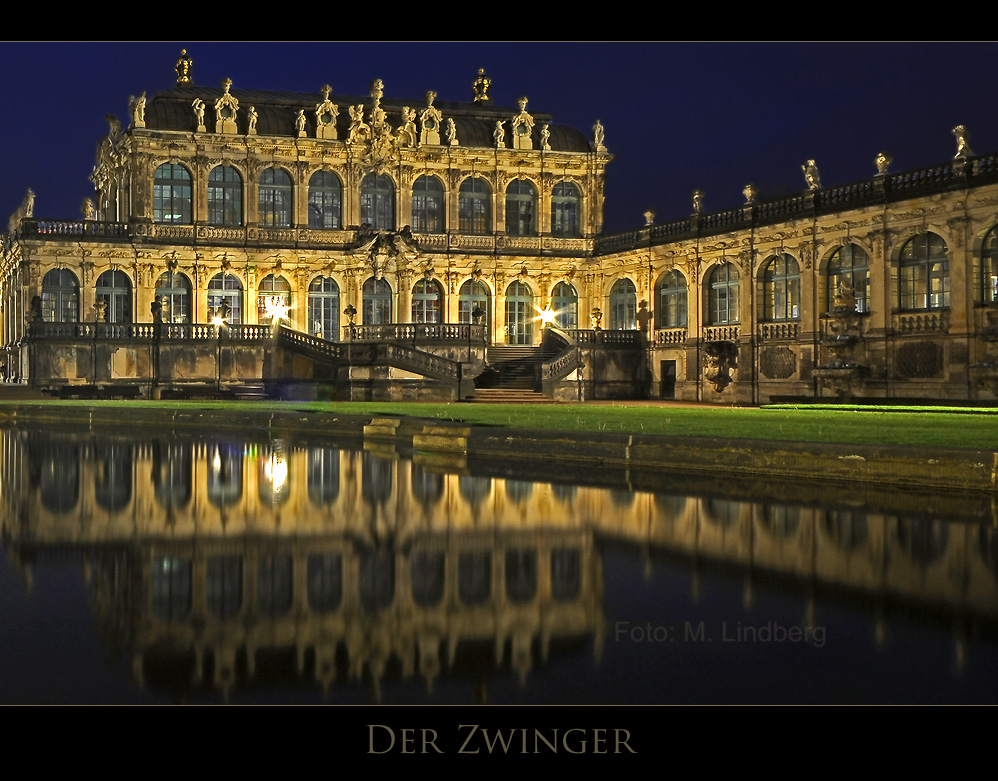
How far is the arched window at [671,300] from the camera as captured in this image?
5606 centimetres

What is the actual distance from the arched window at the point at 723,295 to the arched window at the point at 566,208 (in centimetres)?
1442

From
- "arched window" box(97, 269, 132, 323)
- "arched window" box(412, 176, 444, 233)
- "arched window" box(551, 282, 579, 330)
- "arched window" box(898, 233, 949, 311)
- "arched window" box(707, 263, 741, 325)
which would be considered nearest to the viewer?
"arched window" box(898, 233, 949, 311)

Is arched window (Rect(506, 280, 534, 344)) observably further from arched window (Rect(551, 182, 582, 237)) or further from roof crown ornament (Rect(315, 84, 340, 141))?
roof crown ornament (Rect(315, 84, 340, 141))

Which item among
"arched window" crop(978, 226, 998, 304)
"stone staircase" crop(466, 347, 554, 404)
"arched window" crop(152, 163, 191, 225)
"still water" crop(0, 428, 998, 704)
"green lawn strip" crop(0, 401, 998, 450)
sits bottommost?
"still water" crop(0, 428, 998, 704)

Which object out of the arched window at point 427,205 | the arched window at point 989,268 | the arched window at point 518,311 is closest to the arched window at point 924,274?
the arched window at point 989,268

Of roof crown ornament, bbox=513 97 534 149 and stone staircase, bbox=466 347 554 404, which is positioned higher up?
roof crown ornament, bbox=513 97 534 149

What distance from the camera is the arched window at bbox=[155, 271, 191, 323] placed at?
6016cm

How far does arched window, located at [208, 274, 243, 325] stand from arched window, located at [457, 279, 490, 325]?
12061 millimetres

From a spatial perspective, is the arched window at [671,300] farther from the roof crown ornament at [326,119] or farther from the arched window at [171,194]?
the arched window at [171,194]

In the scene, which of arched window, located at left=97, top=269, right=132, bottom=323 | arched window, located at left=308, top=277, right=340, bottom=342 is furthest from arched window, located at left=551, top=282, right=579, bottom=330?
arched window, located at left=97, top=269, right=132, bottom=323

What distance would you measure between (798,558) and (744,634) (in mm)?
3134

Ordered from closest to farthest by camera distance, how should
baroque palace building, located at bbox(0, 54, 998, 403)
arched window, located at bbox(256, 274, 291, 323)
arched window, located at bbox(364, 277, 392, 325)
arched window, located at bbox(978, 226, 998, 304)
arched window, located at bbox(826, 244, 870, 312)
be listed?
arched window, located at bbox(978, 226, 998, 304)
baroque palace building, located at bbox(0, 54, 998, 403)
arched window, located at bbox(826, 244, 870, 312)
arched window, located at bbox(256, 274, 291, 323)
arched window, located at bbox(364, 277, 392, 325)

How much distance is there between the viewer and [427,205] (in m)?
64.8

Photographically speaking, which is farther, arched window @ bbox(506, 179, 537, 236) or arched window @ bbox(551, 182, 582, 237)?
arched window @ bbox(551, 182, 582, 237)
